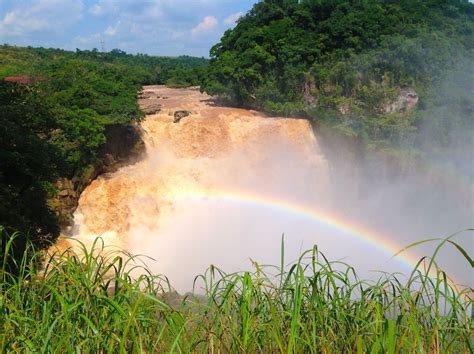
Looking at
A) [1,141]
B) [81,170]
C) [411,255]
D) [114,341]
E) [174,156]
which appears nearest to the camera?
[114,341]

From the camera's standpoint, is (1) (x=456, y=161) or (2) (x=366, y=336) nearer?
(2) (x=366, y=336)

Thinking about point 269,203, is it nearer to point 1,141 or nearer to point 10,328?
point 1,141

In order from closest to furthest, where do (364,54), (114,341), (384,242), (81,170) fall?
1. (114,341)
2. (81,170)
3. (384,242)
4. (364,54)

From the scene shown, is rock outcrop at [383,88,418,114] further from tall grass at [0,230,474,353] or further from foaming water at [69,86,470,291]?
tall grass at [0,230,474,353]

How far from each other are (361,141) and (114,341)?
16459mm

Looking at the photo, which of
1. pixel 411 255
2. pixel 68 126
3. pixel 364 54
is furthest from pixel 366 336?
pixel 364 54

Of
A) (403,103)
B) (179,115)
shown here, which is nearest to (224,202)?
(179,115)


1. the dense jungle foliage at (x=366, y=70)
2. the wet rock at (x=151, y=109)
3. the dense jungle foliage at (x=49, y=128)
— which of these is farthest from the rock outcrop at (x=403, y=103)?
the dense jungle foliage at (x=49, y=128)

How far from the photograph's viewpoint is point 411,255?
13.2 m

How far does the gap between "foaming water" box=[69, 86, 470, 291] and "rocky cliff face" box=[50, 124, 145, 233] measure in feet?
1.03

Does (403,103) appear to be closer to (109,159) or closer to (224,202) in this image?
(224,202)

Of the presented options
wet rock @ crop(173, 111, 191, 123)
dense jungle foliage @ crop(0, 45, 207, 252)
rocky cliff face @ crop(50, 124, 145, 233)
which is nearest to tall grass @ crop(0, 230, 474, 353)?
dense jungle foliage @ crop(0, 45, 207, 252)

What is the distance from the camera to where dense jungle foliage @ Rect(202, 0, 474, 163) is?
688 inches

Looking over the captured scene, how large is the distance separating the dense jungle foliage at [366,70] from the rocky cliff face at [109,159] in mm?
5065
